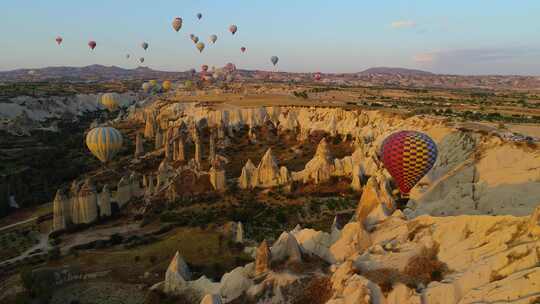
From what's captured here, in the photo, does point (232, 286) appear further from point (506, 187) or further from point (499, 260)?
point (506, 187)

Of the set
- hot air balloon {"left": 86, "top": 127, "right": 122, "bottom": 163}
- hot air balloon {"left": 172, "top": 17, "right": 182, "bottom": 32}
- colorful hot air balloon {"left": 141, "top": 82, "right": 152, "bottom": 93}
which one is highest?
hot air balloon {"left": 172, "top": 17, "right": 182, "bottom": 32}

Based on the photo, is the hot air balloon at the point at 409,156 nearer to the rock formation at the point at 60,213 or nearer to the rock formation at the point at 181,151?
the rock formation at the point at 60,213

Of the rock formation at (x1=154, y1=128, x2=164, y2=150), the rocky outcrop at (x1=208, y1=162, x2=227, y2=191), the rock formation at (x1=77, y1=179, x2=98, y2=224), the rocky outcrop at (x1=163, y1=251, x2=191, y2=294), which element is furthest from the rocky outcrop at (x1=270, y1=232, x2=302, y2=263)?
the rock formation at (x1=154, y1=128, x2=164, y2=150)

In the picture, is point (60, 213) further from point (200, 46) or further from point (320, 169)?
point (200, 46)

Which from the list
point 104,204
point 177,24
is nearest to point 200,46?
point 177,24

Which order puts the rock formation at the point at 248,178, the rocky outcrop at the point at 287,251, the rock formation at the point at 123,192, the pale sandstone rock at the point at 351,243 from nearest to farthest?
the pale sandstone rock at the point at 351,243, the rocky outcrop at the point at 287,251, the rock formation at the point at 123,192, the rock formation at the point at 248,178

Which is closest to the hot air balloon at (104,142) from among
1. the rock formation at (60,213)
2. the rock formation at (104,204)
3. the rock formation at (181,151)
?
the rock formation at (104,204)

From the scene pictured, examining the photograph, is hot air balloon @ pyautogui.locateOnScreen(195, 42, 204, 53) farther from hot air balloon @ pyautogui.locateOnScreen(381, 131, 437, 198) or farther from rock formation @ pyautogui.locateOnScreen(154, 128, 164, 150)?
hot air balloon @ pyautogui.locateOnScreen(381, 131, 437, 198)

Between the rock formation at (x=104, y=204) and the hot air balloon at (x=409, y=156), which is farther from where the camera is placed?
the rock formation at (x=104, y=204)
